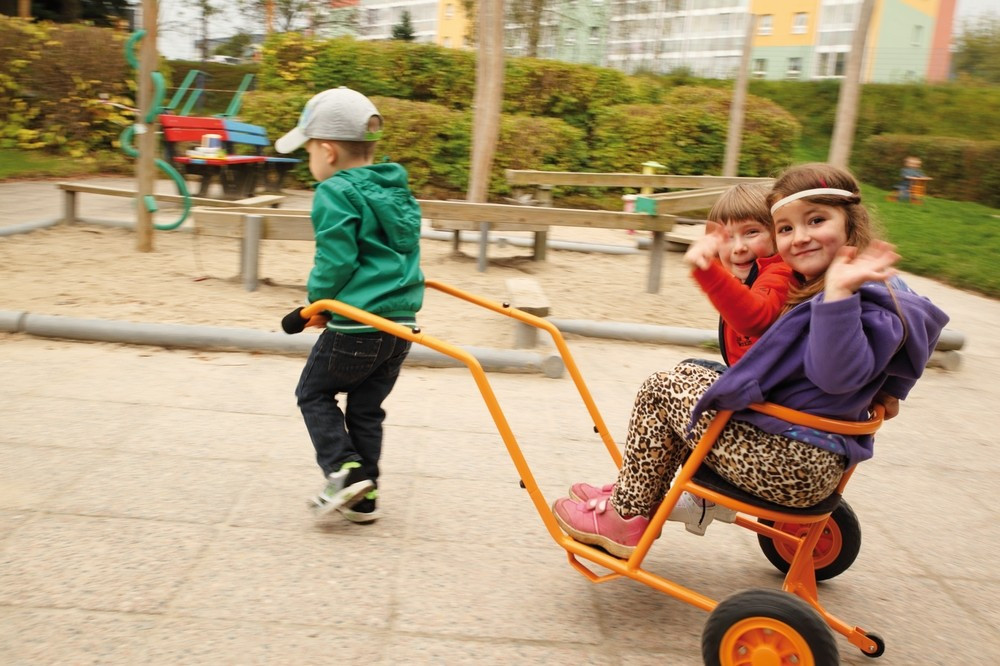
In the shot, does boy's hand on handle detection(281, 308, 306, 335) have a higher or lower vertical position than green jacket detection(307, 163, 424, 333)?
lower

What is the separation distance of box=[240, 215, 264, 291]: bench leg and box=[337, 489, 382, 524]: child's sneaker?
3.51m

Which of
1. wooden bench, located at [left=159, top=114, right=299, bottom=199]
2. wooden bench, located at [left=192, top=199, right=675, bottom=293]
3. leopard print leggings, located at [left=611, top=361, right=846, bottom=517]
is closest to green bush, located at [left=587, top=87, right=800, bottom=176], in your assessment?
wooden bench, located at [left=159, top=114, right=299, bottom=199]

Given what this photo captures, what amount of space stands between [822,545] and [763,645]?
2.53 feet

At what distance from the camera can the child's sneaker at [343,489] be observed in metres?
2.85

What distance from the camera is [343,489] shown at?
2865 mm

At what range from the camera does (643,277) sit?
8.00m

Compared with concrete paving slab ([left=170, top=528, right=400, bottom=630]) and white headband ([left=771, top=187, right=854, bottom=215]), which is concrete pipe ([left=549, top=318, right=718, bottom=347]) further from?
white headband ([left=771, top=187, right=854, bottom=215])

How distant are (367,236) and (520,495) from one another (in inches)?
44.8

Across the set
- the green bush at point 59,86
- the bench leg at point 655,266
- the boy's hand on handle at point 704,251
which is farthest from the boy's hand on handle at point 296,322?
the green bush at point 59,86

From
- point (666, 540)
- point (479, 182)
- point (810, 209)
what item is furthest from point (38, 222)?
point (810, 209)

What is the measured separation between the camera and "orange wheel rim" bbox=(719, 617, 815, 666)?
205 centimetres

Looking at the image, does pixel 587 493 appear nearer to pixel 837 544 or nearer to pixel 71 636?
pixel 837 544

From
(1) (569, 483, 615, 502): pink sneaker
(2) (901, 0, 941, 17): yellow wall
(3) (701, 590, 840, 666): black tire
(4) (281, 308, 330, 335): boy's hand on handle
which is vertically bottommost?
(3) (701, 590, 840, 666): black tire

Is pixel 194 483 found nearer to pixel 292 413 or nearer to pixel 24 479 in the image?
pixel 24 479
